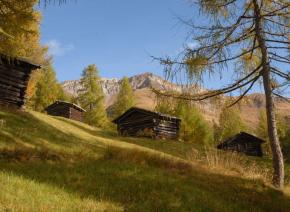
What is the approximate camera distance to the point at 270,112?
382 inches

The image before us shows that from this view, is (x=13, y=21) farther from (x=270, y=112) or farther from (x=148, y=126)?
(x=148, y=126)

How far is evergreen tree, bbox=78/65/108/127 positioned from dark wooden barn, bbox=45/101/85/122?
1.77 meters

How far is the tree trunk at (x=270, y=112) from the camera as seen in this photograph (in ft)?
31.0

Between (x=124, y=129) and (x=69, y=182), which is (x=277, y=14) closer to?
(x=69, y=182)

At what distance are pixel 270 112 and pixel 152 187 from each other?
4510 mm

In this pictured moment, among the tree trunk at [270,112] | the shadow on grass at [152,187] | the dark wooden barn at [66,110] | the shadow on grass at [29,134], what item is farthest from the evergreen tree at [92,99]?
the tree trunk at [270,112]

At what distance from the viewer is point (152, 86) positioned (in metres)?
9.97

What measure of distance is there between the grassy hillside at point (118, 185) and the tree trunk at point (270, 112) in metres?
0.70

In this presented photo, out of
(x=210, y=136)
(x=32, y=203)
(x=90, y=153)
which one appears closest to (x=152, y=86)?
(x=90, y=153)

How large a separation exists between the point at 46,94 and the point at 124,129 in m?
13.0

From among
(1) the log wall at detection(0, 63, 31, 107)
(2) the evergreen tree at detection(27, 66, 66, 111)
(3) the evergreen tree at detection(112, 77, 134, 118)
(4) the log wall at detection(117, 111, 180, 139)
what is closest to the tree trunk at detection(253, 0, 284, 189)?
(1) the log wall at detection(0, 63, 31, 107)

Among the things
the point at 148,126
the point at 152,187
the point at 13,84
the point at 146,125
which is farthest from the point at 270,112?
the point at 146,125

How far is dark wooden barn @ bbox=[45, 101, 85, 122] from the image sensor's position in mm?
37562

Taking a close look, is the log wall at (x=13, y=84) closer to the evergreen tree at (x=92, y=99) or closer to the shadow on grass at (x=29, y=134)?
the shadow on grass at (x=29, y=134)
